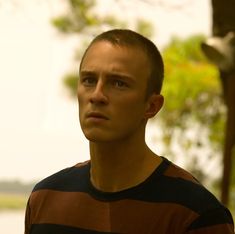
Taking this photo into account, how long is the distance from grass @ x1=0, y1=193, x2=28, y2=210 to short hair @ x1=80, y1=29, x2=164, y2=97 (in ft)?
6.07

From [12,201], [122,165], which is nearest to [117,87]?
[122,165]

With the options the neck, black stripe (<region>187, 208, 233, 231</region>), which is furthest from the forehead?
black stripe (<region>187, 208, 233, 231</region>)

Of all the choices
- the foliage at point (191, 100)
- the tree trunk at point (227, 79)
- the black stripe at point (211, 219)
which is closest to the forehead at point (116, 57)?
the black stripe at point (211, 219)

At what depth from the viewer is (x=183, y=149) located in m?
3.28

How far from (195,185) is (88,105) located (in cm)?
19

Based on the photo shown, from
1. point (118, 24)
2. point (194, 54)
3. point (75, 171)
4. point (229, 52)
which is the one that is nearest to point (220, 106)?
point (194, 54)

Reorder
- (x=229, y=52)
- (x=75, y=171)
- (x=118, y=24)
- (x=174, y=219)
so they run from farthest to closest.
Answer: (x=118, y=24) → (x=229, y=52) → (x=75, y=171) → (x=174, y=219)

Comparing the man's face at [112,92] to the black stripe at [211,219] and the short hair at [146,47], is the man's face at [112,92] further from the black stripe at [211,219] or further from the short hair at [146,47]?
the black stripe at [211,219]

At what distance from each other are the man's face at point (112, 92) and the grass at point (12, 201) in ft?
6.10

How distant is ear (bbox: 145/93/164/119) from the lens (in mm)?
858

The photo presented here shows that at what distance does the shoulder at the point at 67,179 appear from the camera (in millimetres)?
917

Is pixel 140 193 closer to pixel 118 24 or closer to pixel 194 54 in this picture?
pixel 118 24

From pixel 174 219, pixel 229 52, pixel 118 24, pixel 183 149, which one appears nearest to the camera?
pixel 174 219

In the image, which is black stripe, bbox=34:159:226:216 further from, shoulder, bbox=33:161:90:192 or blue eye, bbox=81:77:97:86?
blue eye, bbox=81:77:97:86
